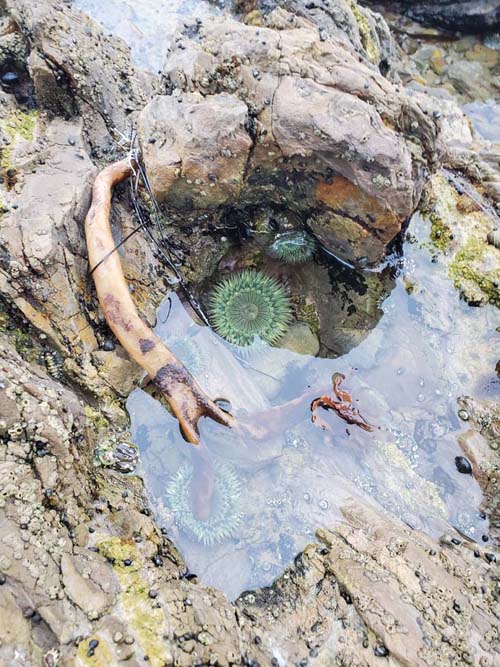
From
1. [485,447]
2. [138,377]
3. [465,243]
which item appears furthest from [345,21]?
[485,447]

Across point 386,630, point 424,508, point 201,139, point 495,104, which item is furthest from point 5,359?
point 495,104

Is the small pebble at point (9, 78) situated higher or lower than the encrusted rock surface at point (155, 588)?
higher

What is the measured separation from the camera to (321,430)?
4988mm

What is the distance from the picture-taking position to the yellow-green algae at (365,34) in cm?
682

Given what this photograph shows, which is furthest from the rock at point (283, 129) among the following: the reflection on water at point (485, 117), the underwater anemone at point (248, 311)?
the reflection on water at point (485, 117)

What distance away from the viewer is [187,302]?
5375mm

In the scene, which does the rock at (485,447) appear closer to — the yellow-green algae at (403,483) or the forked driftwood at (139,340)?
the yellow-green algae at (403,483)

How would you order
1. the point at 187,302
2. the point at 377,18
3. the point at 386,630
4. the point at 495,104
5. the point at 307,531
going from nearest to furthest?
the point at 386,630 < the point at 307,531 < the point at 187,302 < the point at 377,18 < the point at 495,104

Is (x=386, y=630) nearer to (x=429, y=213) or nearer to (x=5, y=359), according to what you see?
(x=5, y=359)

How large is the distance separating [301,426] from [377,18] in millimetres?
6077

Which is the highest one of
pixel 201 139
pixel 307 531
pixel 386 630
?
pixel 201 139

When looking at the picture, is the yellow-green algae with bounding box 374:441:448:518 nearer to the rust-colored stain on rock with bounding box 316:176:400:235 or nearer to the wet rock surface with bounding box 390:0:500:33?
the rust-colored stain on rock with bounding box 316:176:400:235

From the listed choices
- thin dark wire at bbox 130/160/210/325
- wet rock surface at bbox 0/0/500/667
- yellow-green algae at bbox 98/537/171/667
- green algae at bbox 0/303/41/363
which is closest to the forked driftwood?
wet rock surface at bbox 0/0/500/667

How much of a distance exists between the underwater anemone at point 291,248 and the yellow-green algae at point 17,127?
9.01ft
